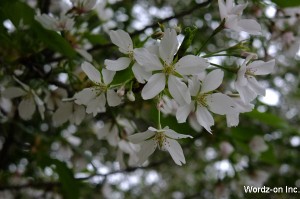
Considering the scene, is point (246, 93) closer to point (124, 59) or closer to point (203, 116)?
point (203, 116)

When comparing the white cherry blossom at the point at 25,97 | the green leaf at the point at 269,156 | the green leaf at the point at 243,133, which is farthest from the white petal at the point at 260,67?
the green leaf at the point at 269,156

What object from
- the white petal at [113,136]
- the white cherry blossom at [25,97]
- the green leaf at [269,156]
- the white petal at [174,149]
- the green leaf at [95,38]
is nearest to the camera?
the white petal at [174,149]

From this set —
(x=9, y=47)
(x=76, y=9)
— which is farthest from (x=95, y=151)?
(x=76, y=9)

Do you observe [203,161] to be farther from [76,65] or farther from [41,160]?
[76,65]

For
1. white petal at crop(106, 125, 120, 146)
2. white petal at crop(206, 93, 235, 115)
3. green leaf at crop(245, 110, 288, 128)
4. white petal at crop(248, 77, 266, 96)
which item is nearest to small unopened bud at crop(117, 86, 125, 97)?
white petal at crop(206, 93, 235, 115)

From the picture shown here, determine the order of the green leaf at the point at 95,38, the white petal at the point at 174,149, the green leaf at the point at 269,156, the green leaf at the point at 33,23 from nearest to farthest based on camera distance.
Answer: the white petal at the point at 174,149 < the green leaf at the point at 33,23 < the green leaf at the point at 95,38 < the green leaf at the point at 269,156

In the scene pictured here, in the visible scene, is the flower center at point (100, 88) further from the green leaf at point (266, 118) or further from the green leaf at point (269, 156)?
the green leaf at point (269, 156)
